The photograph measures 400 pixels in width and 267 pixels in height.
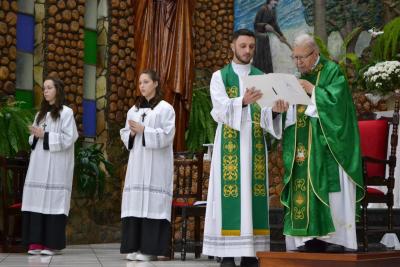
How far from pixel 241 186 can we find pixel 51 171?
2.62 metres

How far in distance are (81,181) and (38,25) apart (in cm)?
214

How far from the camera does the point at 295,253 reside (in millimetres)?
5434

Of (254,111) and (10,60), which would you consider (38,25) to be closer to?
(10,60)

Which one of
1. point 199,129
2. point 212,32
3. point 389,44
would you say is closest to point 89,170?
point 199,129

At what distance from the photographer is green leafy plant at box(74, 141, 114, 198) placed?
10430 millimetres

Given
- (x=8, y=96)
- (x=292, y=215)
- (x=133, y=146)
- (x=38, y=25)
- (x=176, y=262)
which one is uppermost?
(x=38, y=25)

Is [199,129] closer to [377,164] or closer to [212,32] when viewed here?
[212,32]

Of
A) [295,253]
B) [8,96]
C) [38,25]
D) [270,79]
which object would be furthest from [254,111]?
[38,25]

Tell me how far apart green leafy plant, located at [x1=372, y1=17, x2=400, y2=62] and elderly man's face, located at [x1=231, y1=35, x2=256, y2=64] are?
4.70 meters

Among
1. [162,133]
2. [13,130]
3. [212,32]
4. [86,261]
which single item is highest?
[212,32]

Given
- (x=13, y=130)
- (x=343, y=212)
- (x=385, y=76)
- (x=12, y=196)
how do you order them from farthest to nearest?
(x=385, y=76) < (x=13, y=130) < (x=12, y=196) < (x=343, y=212)

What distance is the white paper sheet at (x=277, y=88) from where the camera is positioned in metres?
5.56

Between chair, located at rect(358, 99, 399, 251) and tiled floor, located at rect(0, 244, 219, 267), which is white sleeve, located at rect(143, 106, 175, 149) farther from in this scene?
chair, located at rect(358, 99, 399, 251)

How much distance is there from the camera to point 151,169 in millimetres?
7527
